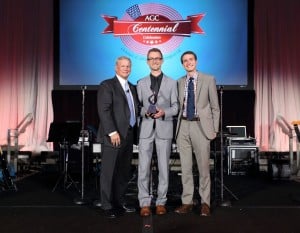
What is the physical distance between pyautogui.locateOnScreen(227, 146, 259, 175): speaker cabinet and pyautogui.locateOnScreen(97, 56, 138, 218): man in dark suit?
398cm

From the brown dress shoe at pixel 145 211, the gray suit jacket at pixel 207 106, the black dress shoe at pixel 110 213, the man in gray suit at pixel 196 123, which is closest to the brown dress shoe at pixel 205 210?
the man in gray suit at pixel 196 123

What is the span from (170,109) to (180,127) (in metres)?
0.27

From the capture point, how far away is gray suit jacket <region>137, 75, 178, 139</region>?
467 cm

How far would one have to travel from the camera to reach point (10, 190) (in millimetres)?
6285

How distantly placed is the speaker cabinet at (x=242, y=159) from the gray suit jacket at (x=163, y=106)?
397cm

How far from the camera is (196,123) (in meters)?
4.74

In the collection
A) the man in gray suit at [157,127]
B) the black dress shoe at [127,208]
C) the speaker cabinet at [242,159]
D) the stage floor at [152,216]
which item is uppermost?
the man in gray suit at [157,127]

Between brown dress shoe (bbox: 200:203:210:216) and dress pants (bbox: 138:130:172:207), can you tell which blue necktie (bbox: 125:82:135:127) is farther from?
brown dress shoe (bbox: 200:203:210:216)

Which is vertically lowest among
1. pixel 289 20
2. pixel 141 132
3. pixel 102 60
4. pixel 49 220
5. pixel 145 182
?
pixel 49 220

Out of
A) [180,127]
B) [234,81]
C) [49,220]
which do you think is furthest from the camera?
[234,81]

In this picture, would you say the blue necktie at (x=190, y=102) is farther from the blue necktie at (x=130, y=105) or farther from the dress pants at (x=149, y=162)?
the blue necktie at (x=130, y=105)

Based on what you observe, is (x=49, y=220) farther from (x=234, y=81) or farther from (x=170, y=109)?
(x=234, y=81)

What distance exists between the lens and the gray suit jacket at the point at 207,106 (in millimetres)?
4680

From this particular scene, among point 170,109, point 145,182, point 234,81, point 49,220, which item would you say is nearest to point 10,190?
point 49,220
